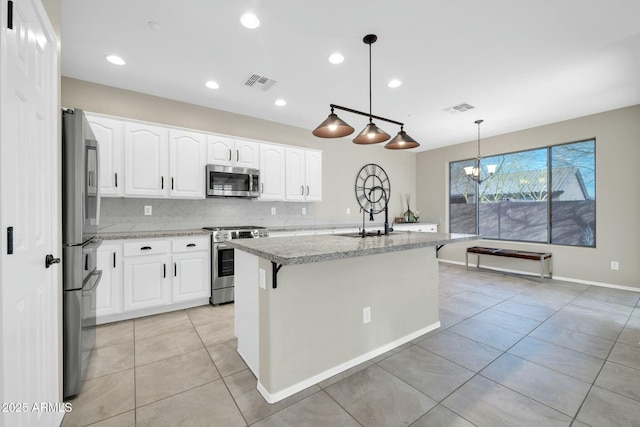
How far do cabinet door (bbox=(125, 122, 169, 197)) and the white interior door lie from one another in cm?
180

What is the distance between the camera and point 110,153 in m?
3.16

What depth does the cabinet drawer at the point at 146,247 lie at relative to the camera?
3.06 meters

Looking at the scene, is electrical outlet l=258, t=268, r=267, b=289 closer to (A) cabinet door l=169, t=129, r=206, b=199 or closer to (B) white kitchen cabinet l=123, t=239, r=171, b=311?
(B) white kitchen cabinet l=123, t=239, r=171, b=311

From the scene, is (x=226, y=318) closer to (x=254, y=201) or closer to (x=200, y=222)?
(x=200, y=222)

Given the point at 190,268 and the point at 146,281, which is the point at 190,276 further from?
the point at 146,281

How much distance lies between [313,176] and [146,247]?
2681 millimetres

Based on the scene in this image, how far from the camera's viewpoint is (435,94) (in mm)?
3729

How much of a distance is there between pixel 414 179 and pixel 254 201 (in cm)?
437

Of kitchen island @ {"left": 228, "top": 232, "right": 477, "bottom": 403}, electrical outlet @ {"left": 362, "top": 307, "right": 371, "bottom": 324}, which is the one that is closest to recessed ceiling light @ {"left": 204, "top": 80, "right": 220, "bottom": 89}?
kitchen island @ {"left": 228, "top": 232, "right": 477, "bottom": 403}

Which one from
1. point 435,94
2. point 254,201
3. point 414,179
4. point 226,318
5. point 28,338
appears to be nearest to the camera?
point 28,338

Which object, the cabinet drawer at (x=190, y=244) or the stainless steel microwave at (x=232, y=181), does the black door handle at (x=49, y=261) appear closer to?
the cabinet drawer at (x=190, y=244)

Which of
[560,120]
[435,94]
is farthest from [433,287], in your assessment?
[560,120]

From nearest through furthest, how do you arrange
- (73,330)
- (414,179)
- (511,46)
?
(73,330), (511,46), (414,179)

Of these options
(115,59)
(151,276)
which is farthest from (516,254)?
(115,59)
